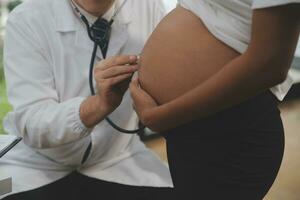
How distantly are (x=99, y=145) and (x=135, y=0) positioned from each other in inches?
→ 20.7

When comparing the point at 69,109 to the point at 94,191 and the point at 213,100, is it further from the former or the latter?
the point at 213,100

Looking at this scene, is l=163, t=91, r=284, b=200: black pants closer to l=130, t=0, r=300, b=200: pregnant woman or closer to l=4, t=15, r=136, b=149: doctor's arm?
l=130, t=0, r=300, b=200: pregnant woman

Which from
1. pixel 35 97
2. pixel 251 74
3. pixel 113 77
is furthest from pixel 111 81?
pixel 251 74

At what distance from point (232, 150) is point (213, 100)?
0.48ft

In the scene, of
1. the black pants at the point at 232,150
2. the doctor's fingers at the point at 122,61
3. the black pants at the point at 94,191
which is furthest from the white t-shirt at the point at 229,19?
the black pants at the point at 94,191

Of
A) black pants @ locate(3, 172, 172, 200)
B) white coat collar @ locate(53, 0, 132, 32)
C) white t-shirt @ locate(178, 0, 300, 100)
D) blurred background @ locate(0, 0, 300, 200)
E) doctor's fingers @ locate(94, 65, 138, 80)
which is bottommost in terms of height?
blurred background @ locate(0, 0, 300, 200)

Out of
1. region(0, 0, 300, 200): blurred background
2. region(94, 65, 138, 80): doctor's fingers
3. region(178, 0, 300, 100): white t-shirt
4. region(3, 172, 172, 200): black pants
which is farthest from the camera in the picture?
region(0, 0, 300, 200): blurred background

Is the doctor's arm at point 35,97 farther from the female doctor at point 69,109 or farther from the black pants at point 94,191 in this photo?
the black pants at point 94,191

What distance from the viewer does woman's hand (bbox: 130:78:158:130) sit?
2.84 ft

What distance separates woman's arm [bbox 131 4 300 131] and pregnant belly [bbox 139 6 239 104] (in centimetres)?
4

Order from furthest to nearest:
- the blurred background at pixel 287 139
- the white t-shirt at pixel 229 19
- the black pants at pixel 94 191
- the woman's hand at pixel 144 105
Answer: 1. the blurred background at pixel 287 139
2. the black pants at pixel 94 191
3. the woman's hand at pixel 144 105
4. the white t-shirt at pixel 229 19

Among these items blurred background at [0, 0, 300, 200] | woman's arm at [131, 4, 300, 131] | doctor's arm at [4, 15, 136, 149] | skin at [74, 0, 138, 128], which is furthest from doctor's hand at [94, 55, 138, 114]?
blurred background at [0, 0, 300, 200]

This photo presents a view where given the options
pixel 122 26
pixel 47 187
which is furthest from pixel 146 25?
pixel 47 187

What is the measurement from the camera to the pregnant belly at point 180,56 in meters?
0.80
